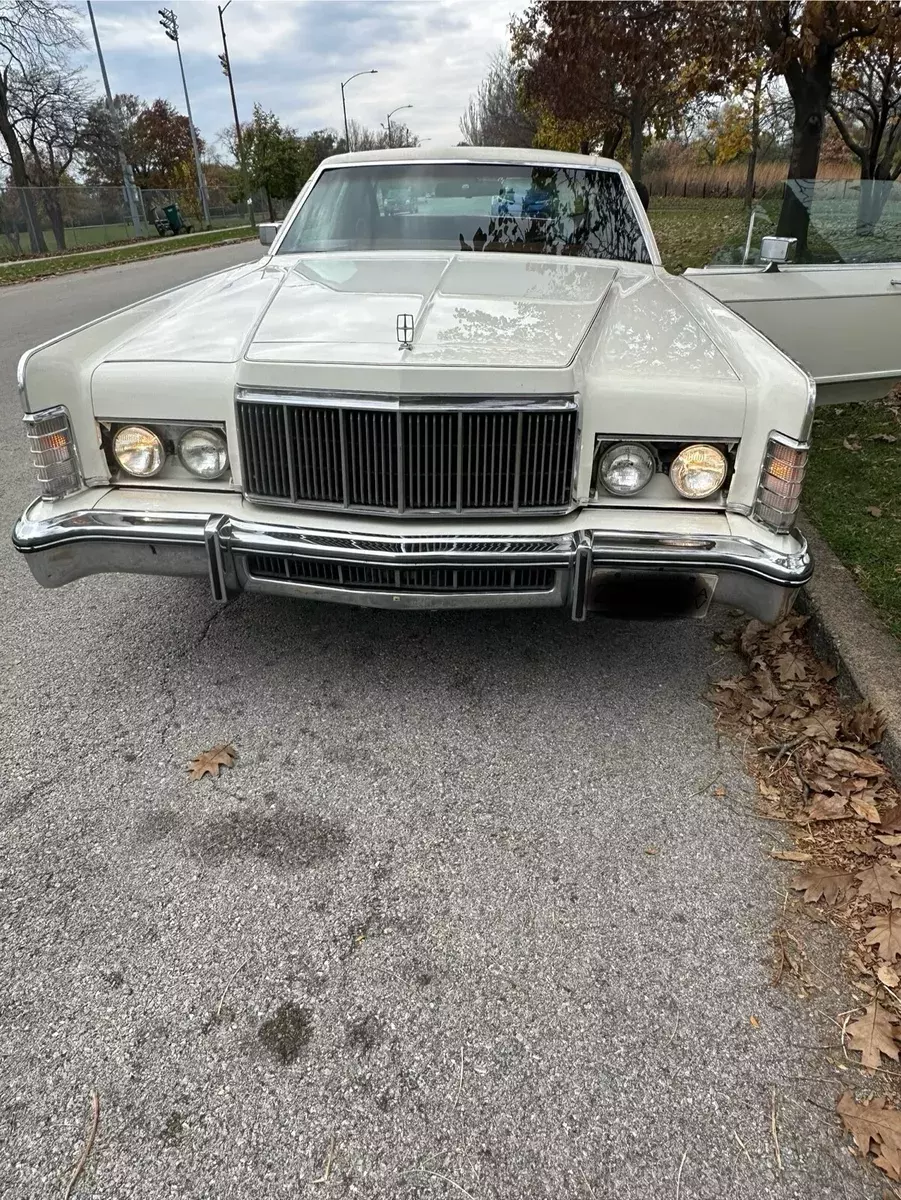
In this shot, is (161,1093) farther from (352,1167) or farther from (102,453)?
(102,453)

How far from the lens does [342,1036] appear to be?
1745 mm

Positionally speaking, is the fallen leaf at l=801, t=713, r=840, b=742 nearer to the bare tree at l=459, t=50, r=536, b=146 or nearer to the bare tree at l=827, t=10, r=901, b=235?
the bare tree at l=827, t=10, r=901, b=235

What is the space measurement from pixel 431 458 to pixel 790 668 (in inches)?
65.2

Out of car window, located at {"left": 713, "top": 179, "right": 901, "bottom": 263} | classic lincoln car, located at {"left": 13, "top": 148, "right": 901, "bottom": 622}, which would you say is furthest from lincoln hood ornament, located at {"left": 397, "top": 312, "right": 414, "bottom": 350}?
car window, located at {"left": 713, "top": 179, "right": 901, "bottom": 263}

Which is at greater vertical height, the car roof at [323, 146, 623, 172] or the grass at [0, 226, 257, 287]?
the car roof at [323, 146, 623, 172]

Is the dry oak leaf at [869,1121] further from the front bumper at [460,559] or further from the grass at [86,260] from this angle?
the grass at [86,260]

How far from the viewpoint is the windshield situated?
385 centimetres

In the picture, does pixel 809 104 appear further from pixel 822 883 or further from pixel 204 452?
pixel 822 883

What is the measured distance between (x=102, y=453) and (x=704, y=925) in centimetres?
236

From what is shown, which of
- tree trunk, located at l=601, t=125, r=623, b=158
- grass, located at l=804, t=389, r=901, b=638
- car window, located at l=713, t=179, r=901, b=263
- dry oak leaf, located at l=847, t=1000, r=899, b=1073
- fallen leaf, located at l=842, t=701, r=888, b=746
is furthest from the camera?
tree trunk, located at l=601, t=125, r=623, b=158

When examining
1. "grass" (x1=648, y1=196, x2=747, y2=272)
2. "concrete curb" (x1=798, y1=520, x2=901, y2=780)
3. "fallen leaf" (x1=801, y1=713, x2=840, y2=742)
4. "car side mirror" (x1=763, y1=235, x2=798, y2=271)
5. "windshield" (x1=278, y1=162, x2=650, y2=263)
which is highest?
"windshield" (x1=278, y1=162, x2=650, y2=263)

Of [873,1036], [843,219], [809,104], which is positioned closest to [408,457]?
[873,1036]

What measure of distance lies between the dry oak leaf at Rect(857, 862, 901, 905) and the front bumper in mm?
798

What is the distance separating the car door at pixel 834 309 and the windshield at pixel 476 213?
0.59m
